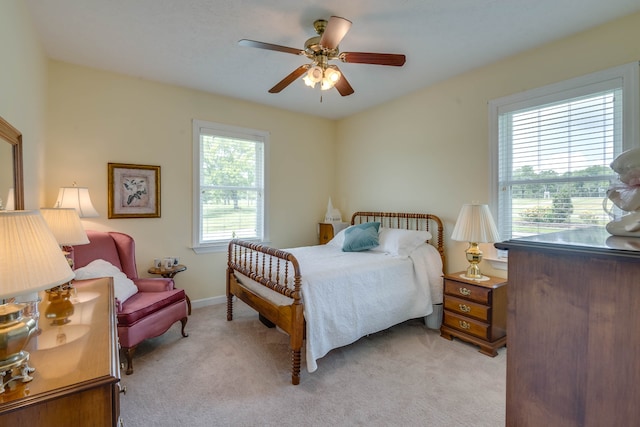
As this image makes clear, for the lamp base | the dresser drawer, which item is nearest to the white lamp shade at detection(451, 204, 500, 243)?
the lamp base

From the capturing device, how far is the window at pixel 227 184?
3744mm

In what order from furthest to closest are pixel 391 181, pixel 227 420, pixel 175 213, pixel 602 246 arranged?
pixel 391 181 < pixel 175 213 < pixel 227 420 < pixel 602 246

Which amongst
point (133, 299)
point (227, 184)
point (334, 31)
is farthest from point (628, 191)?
point (227, 184)

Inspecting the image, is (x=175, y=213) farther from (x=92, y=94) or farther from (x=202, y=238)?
(x=92, y=94)

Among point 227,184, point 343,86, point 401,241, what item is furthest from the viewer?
point 227,184

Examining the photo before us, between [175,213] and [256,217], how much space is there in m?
1.05

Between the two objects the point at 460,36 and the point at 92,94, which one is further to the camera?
the point at 92,94

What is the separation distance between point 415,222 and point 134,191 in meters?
3.28

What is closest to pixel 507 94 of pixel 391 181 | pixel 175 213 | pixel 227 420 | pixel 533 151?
pixel 533 151

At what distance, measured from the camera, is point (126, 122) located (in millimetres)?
3279

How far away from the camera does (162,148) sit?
350cm

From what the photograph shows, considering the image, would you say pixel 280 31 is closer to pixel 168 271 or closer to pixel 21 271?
pixel 21 271

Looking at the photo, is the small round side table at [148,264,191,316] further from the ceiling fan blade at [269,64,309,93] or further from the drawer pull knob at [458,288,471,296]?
the drawer pull knob at [458,288,471,296]

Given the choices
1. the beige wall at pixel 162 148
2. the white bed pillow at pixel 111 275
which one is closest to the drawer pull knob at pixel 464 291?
the beige wall at pixel 162 148
